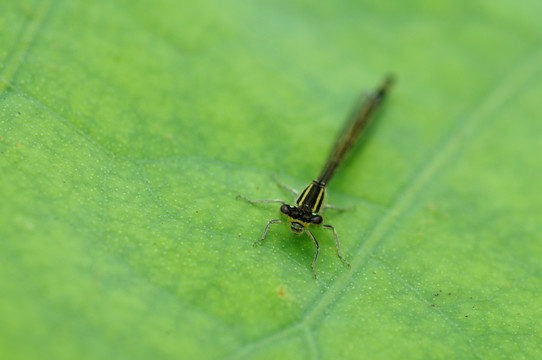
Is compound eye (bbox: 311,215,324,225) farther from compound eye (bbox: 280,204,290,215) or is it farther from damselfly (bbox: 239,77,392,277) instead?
compound eye (bbox: 280,204,290,215)

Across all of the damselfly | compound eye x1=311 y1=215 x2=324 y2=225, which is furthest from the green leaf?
compound eye x1=311 y1=215 x2=324 y2=225

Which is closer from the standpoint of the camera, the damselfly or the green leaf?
the green leaf

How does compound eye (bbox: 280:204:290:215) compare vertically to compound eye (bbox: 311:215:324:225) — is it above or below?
below

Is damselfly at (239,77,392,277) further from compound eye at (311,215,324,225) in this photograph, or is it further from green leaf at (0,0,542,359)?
green leaf at (0,0,542,359)

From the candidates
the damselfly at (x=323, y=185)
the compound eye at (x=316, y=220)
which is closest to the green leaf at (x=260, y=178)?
the damselfly at (x=323, y=185)

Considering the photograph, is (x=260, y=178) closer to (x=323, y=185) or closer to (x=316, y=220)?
(x=323, y=185)

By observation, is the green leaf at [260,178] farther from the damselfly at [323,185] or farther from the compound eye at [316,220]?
the compound eye at [316,220]

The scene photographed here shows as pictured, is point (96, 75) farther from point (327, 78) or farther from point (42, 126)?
point (327, 78)

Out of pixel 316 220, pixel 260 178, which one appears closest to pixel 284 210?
pixel 316 220

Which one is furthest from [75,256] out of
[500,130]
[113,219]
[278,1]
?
[500,130]
